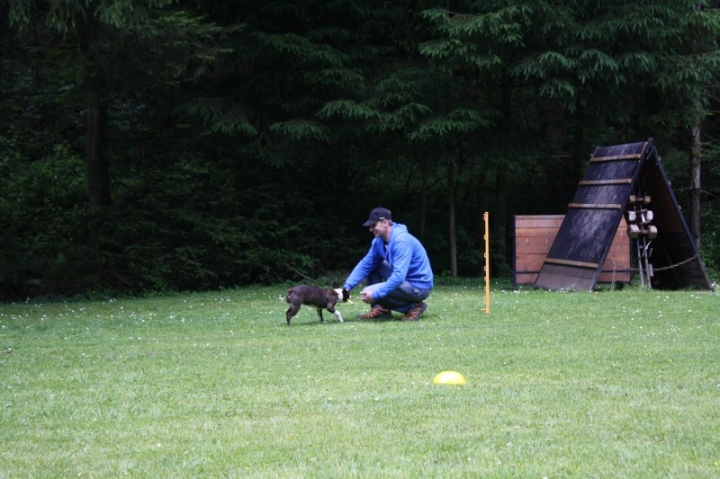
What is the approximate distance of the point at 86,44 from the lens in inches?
755

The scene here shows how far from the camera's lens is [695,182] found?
24312mm

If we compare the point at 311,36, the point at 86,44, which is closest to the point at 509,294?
the point at 311,36

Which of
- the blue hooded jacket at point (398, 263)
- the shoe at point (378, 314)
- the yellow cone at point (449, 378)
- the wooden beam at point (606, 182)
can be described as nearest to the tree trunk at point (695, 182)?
the wooden beam at point (606, 182)

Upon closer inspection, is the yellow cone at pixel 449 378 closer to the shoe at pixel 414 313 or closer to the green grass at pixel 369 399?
the green grass at pixel 369 399

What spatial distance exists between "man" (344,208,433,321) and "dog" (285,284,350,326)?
246 millimetres

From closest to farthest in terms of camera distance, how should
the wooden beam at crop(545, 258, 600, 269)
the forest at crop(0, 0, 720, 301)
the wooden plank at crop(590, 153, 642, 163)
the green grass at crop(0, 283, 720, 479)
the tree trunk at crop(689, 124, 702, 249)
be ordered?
the green grass at crop(0, 283, 720, 479) → the wooden beam at crop(545, 258, 600, 269) → the wooden plank at crop(590, 153, 642, 163) → the forest at crop(0, 0, 720, 301) → the tree trunk at crop(689, 124, 702, 249)

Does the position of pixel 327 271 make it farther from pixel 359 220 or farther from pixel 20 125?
pixel 20 125

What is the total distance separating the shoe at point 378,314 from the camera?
43.7ft

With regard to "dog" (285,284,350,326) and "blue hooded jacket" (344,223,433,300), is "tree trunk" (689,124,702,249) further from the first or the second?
"dog" (285,284,350,326)

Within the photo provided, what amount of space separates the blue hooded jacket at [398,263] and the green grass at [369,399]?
0.59m

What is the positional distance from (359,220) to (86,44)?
954cm

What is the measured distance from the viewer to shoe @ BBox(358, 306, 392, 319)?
13305mm

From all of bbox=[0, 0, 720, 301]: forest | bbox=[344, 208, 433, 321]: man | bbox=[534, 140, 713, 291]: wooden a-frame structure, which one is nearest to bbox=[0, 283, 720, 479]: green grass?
bbox=[344, 208, 433, 321]: man

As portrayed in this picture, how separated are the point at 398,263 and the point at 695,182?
14.7 metres
